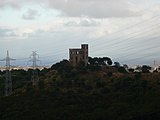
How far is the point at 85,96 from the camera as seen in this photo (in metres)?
62.7

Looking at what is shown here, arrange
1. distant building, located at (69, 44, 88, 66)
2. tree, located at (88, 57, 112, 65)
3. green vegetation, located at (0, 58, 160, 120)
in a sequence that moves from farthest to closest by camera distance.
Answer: tree, located at (88, 57, 112, 65)
distant building, located at (69, 44, 88, 66)
green vegetation, located at (0, 58, 160, 120)

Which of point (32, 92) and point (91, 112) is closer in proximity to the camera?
point (91, 112)

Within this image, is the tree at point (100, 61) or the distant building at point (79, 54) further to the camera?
the tree at point (100, 61)

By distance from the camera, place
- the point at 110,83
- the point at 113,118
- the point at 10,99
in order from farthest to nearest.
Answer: the point at 110,83 → the point at 10,99 → the point at 113,118

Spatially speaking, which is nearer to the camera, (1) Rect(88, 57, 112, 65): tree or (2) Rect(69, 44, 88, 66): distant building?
(2) Rect(69, 44, 88, 66): distant building

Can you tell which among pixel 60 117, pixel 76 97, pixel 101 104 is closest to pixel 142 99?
pixel 101 104

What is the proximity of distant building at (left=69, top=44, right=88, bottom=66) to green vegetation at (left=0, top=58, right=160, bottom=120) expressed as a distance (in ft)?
5.61

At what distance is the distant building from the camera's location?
83031 millimetres

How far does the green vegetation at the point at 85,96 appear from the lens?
51138 millimetres

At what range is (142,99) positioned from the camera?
58375 millimetres

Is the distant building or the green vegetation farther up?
the distant building

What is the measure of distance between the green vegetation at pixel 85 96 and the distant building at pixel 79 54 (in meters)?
1.71

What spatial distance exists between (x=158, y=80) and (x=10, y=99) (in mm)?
25370

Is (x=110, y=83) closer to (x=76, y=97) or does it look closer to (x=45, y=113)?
(x=76, y=97)
